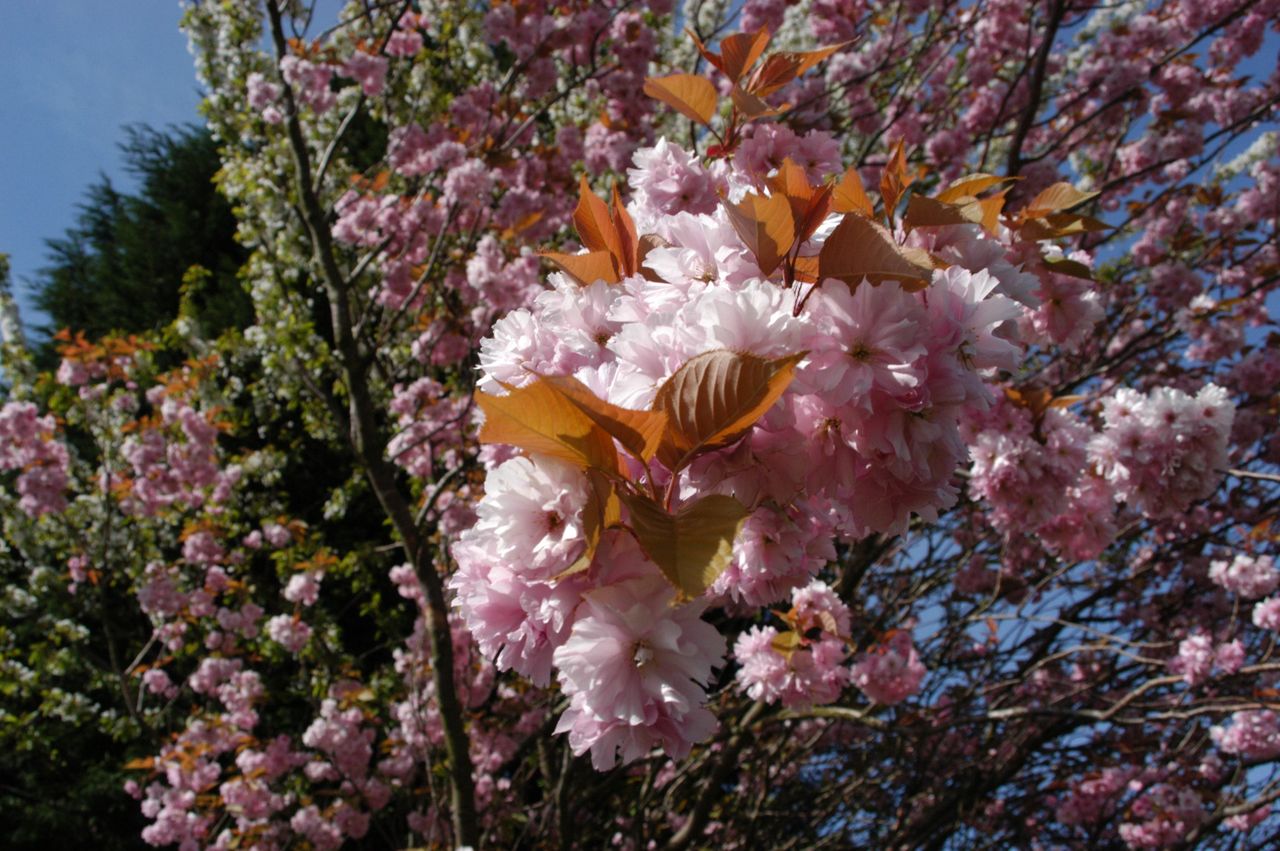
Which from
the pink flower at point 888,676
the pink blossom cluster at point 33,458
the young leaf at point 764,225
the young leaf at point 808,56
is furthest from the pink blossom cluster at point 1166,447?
the pink blossom cluster at point 33,458

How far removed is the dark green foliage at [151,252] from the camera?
8.74 metres

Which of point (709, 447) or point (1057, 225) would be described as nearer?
point (709, 447)

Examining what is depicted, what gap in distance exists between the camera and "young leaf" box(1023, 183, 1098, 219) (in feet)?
3.81

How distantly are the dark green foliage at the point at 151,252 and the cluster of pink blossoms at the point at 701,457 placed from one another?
832cm

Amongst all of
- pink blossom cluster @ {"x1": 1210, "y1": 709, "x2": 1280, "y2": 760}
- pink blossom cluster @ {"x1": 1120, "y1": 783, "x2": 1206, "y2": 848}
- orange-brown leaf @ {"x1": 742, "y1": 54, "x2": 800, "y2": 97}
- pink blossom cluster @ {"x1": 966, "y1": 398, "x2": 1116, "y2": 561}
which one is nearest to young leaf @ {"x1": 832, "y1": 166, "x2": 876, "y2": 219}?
orange-brown leaf @ {"x1": 742, "y1": 54, "x2": 800, "y2": 97}

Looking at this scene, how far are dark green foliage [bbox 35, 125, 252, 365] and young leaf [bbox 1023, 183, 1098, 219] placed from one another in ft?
27.1

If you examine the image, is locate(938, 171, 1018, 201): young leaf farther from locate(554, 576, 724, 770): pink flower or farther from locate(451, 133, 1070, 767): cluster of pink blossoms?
locate(554, 576, 724, 770): pink flower

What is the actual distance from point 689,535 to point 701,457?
11 cm

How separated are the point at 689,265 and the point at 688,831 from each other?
3.37 metres

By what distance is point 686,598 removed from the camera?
1.86ft

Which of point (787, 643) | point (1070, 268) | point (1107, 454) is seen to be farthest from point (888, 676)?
point (1070, 268)

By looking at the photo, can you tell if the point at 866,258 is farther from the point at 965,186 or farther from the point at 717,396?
the point at 965,186

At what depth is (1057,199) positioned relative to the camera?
1173 mm

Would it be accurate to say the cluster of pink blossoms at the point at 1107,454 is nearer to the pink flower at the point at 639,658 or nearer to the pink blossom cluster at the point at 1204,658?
the pink flower at the point at 639,658
